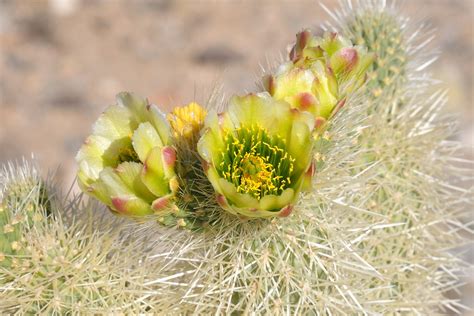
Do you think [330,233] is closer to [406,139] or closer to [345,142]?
[345,142]

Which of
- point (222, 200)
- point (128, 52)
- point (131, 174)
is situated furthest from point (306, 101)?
point (128, 52)

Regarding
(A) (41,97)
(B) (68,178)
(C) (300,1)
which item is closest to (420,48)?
(B) (68,178)

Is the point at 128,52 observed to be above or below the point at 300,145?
below

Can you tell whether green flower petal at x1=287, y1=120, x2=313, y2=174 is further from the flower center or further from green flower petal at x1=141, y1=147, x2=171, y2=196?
green flower petal at x1=141, y1=147, x2=171, y2=196

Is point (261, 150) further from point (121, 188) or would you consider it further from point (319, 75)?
point (121, 188)

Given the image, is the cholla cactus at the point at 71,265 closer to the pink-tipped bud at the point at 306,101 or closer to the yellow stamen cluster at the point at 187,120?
the yellow stamen cluster at the point at 187,120

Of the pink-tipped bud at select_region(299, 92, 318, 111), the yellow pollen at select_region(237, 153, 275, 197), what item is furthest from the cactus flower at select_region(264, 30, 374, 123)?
the yellow pollen at select_region(237, 153, 275, 197)
